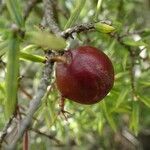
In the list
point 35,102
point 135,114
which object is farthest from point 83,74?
point 135,114

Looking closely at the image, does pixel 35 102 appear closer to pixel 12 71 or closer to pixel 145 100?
pixel 12 71

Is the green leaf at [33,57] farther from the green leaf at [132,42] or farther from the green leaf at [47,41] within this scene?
the green leaf at [132,42]

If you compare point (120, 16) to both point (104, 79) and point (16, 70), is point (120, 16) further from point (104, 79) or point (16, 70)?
point (16, 70)

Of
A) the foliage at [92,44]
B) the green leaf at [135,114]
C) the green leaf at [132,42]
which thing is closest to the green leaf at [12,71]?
the foliage at [92,44]

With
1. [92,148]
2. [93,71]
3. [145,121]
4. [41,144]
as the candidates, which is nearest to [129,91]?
[41,144]

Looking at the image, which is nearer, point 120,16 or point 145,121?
point 120,16

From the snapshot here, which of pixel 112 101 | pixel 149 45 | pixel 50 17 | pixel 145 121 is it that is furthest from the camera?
pixel 145 121

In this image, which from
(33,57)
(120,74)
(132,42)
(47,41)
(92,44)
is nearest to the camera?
(47,41)
